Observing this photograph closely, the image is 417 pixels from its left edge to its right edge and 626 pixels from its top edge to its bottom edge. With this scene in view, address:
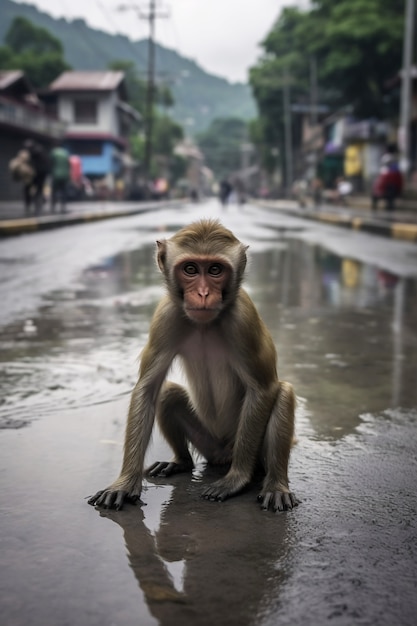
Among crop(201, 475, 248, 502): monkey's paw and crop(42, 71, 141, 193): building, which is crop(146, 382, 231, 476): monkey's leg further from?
crop(42, 71, 141, 193): building

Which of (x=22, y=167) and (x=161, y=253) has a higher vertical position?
(x=22, y=167)

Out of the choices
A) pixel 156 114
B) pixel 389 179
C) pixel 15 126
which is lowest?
pixel 389 179

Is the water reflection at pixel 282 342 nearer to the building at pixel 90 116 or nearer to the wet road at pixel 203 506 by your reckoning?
the wet road at pixel 203 506

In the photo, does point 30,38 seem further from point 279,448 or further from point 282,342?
point 279,448

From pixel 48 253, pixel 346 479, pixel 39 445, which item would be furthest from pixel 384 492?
pixel 48 253

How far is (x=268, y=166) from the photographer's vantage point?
323 feet

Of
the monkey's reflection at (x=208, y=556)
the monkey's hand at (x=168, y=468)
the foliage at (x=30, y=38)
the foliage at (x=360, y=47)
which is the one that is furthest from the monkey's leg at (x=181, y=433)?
the foliage at (x=30, y=38)

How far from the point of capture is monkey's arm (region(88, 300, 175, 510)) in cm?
286

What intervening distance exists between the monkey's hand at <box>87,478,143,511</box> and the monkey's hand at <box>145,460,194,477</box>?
0.32 m

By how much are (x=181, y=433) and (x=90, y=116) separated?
213 ft

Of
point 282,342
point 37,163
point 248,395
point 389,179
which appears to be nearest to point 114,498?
point 248,395

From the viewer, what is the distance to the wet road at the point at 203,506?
82.0 inches

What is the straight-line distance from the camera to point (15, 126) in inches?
1577

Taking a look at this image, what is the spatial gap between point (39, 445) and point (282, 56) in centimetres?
8737
